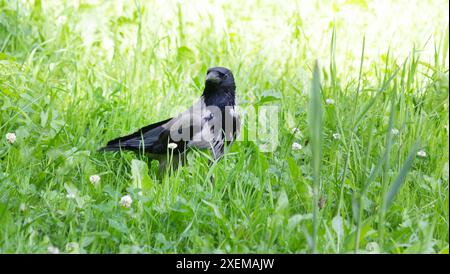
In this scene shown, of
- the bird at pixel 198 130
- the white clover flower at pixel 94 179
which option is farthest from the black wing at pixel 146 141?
the white clover flower at pixel 94 179

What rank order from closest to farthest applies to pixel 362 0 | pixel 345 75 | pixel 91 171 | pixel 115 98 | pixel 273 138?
pixel 91 171
pixel 273 138
pixel 115 98
pixel 345 75
pixel 362 0

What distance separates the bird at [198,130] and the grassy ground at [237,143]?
0.10 meters

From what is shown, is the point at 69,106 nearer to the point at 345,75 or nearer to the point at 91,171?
the point at 91,171

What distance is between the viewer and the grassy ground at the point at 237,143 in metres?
3.24

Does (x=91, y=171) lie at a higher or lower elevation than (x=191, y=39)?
lower

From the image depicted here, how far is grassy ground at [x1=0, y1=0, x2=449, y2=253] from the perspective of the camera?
324 cm

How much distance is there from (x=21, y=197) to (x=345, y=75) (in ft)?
8.92

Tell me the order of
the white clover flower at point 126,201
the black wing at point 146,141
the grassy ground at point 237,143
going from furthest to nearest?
the black wing at point 146,141 < the white clover flower at point 126,201 < the grassy ground at point 237,143

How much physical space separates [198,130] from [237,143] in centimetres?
25

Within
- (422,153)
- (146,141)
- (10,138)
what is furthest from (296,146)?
(10,138)

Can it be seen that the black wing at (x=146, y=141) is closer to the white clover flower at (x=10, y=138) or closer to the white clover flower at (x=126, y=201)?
the white clover flower at (x=10, y=138)

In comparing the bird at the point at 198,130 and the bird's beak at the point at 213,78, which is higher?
the bird's beak at the point at 213,78

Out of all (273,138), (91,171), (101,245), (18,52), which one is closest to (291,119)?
(273,138)

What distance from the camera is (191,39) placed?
585 centimetres
